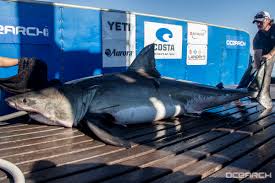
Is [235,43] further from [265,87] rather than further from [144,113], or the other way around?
[144,113]

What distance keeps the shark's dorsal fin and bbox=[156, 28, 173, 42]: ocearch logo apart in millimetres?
3124

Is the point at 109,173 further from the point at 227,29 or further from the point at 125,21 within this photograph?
the point at 227,29

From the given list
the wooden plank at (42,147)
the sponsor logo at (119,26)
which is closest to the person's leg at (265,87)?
the sponsor logo at (119,26)

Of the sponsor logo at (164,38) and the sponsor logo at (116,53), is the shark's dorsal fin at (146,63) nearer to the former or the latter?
the sponsor logo at (116,53)

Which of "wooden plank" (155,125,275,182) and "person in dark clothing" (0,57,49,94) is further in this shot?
"person in dark clothing" (0,57,49,94)

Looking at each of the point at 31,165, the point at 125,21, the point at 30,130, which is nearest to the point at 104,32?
the point at 125,21

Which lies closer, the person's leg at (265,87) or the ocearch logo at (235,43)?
the person's leg at (265,87)

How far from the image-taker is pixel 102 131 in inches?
156

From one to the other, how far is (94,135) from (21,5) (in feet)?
10.0

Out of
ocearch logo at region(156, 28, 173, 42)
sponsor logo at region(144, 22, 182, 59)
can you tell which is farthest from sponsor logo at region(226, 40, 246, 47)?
ocearch logo at region(156, 28, 173, 42)

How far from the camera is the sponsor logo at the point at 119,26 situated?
24.0ft

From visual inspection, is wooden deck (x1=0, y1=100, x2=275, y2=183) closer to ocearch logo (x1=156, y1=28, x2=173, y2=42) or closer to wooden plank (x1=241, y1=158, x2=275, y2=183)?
wooden plank (x1=241, y1=158, x2=275, y2=183)

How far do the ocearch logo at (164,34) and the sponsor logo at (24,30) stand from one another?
317cm

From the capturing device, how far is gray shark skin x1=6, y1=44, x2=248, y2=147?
4445mm
